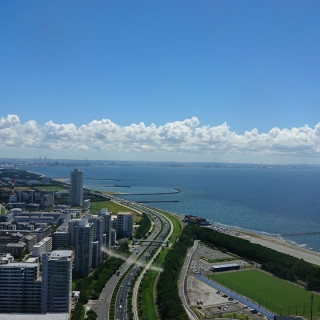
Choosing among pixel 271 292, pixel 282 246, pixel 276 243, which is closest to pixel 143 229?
pixel 276 243

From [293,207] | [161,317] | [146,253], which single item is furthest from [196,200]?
[161,317]

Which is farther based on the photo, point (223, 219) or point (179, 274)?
point (223, 219)

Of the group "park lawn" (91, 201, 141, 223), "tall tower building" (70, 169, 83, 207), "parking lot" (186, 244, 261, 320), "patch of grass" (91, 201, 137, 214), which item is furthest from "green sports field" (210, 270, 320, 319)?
"tall tower building" (70, 169, 83, 207)

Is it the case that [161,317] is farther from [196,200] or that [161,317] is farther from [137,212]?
[196,200]

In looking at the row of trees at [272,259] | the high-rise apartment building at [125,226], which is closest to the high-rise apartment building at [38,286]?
the row of trees at [272,259]

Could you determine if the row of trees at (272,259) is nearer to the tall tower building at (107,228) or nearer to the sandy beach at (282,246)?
the sandy beach at (282,246)

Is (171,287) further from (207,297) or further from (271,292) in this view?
(271,292)
